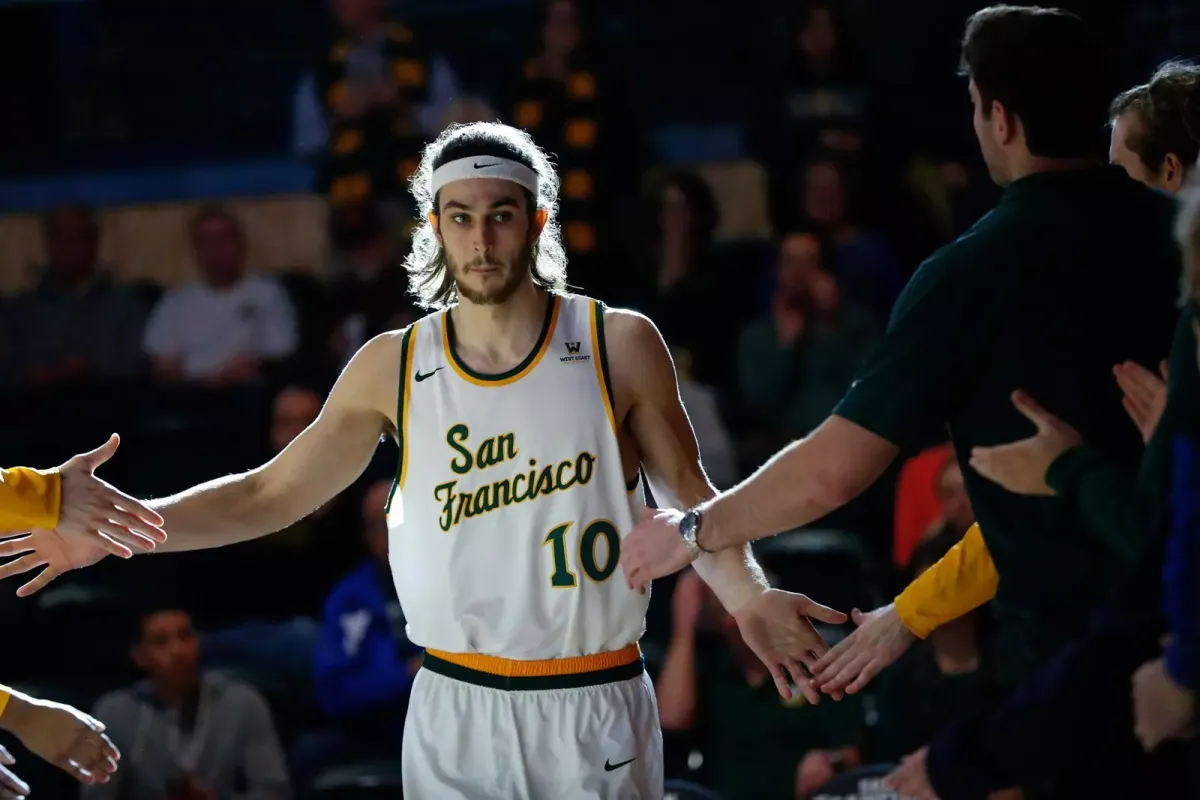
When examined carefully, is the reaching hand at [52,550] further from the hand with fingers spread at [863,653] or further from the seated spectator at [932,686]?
the seated spectator at [932,686]

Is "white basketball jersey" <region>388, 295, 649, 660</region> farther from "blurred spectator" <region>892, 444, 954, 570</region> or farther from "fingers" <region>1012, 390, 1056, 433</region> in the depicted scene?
"blurred spectator" <region>892, 444, 954, 570</region>

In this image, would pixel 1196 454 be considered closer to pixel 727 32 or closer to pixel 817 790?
pixel 817 790

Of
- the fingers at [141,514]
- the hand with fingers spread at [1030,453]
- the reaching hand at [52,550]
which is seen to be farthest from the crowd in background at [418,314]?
the hand with fingers spread at [1030,453]

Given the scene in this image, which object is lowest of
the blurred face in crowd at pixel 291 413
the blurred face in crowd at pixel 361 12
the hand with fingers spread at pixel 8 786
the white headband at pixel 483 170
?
the hand with fingers spread at pixel 8 786

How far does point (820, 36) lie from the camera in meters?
7.78

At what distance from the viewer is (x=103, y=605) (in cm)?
659

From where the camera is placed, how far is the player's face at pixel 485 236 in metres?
4.00

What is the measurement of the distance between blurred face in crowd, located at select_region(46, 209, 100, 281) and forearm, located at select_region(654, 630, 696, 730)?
3608mm

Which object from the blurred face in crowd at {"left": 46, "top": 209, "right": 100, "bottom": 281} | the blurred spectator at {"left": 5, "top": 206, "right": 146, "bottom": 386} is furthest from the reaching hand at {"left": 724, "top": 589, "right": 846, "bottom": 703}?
the blurred face in crowd at {"left": 46, "top": 209, "right": 100, "bottom": 281}

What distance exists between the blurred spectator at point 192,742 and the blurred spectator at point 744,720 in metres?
1.51

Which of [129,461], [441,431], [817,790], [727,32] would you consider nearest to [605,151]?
[727,32]

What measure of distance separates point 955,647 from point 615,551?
227cm

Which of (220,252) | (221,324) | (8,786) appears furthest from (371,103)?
(8,786)

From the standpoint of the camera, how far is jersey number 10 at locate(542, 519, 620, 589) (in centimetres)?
387
